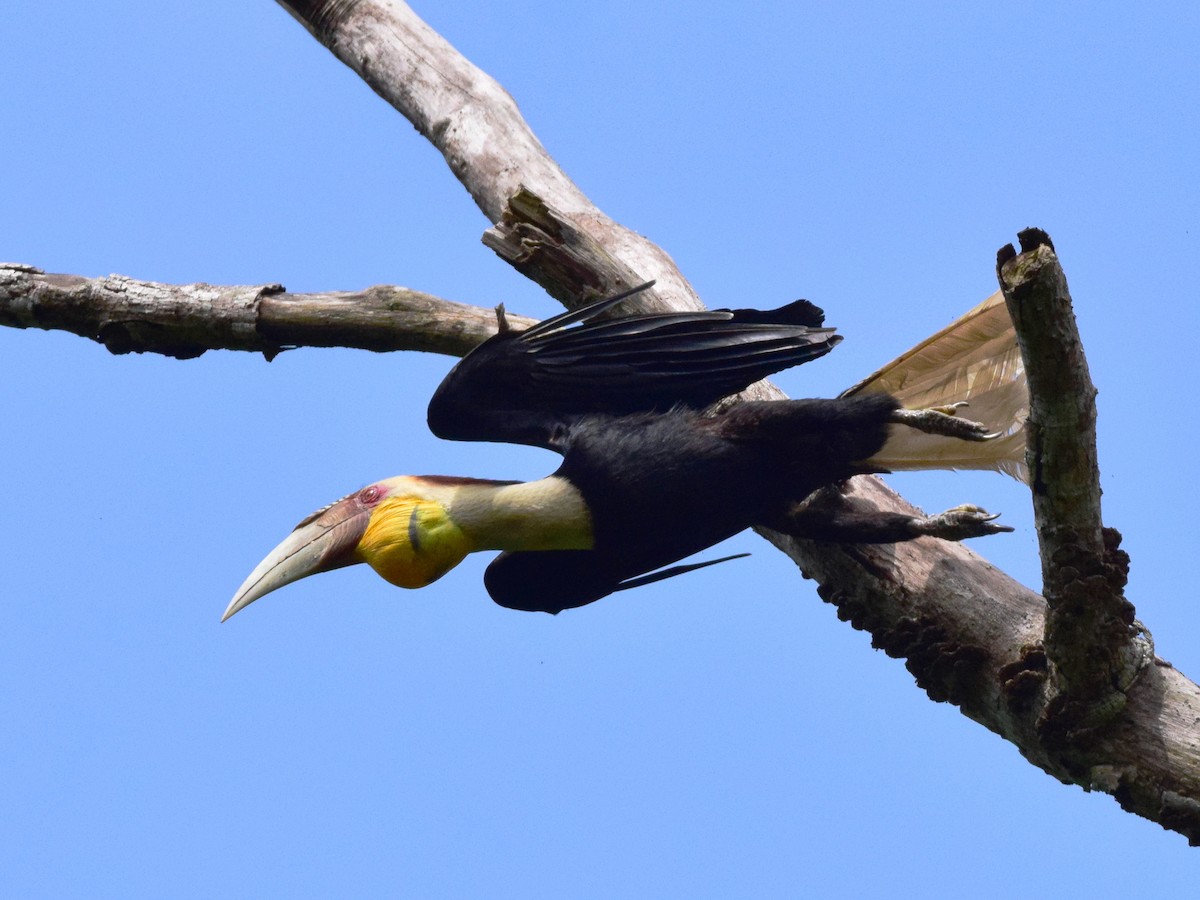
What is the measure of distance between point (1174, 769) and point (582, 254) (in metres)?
2.48

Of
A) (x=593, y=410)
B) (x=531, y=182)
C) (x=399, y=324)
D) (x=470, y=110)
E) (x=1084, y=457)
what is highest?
(x=470, y=110)

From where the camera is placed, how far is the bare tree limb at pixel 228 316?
4.79 meters

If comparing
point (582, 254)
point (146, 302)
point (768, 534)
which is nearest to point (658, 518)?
point (768, 534)

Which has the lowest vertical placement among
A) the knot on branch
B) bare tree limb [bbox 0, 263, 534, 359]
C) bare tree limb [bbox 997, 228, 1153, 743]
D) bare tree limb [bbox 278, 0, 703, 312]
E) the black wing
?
the knot on branch

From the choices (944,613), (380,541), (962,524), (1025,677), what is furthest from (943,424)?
(380,541)

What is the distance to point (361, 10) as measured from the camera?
6.35 meters

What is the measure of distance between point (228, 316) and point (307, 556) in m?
1.34

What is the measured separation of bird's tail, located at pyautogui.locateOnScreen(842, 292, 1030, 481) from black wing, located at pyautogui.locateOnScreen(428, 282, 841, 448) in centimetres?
28

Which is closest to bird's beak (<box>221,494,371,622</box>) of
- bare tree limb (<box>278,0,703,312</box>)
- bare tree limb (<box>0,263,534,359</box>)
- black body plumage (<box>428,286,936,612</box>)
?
black body plumage (<box>428,286,936,612</box>)

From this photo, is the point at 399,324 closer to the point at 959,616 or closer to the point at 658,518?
the point at 658,518

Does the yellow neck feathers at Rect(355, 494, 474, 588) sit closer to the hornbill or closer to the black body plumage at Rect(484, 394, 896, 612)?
the hornbill

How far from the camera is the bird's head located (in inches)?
156

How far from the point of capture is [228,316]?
495 centimetres

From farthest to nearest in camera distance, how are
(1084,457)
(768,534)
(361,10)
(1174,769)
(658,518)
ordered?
(361,10) < (768,534) < (658,518) < (1174,769) < (1084,457)
